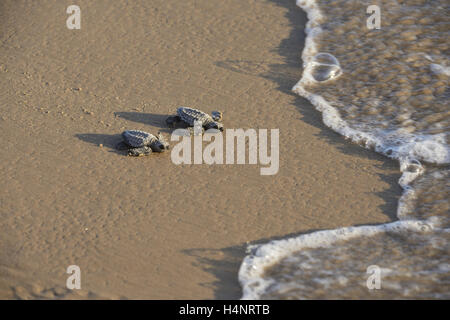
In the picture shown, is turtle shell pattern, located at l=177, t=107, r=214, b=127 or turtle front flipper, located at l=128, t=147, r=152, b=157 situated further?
turtle shell pattern, located at l=177, t=107, r=214, b=127

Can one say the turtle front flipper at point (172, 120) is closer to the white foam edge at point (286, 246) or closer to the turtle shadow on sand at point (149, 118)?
the turtle shadow on sand at point (149, 118)

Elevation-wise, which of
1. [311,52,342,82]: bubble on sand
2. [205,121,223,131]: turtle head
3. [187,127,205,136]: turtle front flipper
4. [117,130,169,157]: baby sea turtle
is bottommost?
[117,130,169,157]: baby sea turtle

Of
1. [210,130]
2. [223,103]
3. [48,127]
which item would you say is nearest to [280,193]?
[210,130]

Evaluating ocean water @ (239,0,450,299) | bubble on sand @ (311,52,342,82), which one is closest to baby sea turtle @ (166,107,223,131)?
ocean water @ (239,0,450,299)

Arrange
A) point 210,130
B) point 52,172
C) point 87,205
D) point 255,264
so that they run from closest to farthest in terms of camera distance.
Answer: point 255,264 < point 87,205 < point 52,172 < point 210,130

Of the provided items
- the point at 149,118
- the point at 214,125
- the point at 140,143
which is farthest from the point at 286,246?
the point at 149,118

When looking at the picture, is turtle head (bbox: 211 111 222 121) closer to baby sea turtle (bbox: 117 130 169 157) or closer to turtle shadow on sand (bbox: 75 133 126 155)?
baby sea turtle (bbox: 117 130 169 157)
